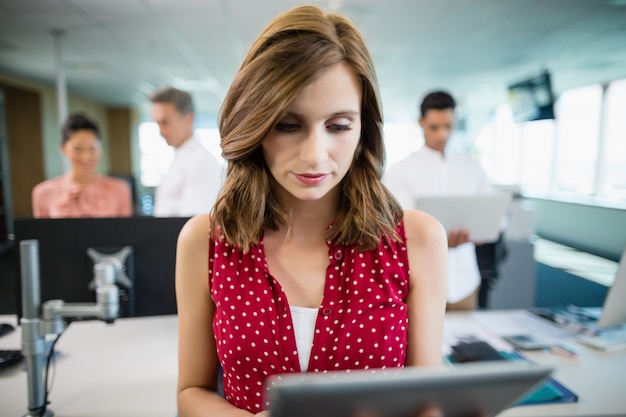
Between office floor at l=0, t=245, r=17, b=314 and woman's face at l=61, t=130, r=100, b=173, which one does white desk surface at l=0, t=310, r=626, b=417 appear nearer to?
office floor at l=0, t=245, r=17, b=314

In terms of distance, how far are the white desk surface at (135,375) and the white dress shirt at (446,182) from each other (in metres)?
0.79

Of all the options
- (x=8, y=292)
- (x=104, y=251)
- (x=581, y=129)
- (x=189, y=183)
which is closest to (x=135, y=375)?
(x=104, y=251)

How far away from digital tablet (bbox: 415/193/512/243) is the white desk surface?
1.67 feet

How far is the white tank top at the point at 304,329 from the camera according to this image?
811 millimetres

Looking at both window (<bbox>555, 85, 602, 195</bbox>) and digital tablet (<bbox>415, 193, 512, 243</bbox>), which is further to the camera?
window (<bbox>555, 85, 602, 195</bbox>)

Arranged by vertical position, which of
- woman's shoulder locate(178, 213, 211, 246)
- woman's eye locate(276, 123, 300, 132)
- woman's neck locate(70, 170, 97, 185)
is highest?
woman's eye locate(276, 123, 300, 132)

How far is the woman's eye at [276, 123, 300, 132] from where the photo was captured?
761 millimetres

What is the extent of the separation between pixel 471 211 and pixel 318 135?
132 cm

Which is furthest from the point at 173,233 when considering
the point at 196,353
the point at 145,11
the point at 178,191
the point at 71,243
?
the point at 145,11

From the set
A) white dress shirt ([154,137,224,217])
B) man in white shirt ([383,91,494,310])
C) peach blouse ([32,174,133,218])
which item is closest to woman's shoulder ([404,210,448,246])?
man in white shirt ([383,91,494,310])

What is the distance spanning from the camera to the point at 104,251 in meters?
1.08

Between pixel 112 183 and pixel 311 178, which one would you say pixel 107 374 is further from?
pixel 112 183

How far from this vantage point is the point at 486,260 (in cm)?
259

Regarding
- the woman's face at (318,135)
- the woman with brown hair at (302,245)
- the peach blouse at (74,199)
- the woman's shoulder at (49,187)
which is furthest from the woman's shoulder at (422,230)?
the woman's shoulder at (49,187)
